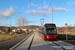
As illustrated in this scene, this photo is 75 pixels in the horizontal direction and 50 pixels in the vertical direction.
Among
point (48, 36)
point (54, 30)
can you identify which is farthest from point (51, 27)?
point (48, 36)

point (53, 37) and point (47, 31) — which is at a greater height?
point (47, 31)

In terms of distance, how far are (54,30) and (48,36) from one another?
166 centimetres

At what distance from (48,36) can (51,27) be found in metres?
1.85

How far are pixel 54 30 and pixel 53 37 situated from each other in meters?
1.37

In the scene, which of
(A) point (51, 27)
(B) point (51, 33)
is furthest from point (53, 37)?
(A) point (51, 27)

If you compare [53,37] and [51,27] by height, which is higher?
[51,27]

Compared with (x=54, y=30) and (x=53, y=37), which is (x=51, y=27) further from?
(x=53, y=37)

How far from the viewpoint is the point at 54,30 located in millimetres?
17422

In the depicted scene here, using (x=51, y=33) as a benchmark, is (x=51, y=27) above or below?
above

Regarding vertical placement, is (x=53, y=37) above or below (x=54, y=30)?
below

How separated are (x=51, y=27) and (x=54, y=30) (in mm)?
792

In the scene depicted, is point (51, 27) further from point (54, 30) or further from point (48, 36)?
point (48, 36)

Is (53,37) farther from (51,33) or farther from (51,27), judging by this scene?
(51,27)

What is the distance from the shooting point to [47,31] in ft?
57.0
